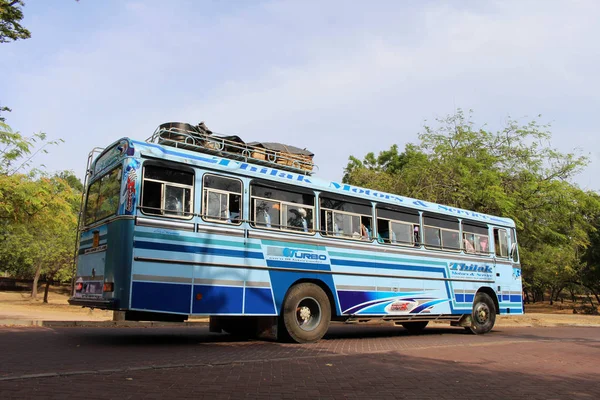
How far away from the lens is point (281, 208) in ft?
33.6

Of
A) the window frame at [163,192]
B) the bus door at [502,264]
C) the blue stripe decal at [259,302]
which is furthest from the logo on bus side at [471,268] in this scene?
the window frame at [163,192]

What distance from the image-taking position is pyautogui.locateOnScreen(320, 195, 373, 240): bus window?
36.0 feet

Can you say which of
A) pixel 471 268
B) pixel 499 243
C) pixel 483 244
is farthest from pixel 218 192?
pixel 499 243

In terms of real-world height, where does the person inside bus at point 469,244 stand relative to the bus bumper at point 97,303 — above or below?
above

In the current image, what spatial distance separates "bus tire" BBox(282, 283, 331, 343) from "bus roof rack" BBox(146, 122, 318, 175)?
2.71m

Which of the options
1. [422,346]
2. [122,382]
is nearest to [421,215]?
[422,346]

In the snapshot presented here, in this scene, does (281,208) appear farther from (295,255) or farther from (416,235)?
(416,235)

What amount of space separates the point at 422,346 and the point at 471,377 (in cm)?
363

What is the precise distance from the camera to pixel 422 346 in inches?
413

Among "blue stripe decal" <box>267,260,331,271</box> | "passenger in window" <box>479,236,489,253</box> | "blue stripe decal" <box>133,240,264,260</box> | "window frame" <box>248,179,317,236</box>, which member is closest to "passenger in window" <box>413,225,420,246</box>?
"passenger in window" <box>479,236,489,253</box>

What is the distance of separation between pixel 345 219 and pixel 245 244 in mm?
2752

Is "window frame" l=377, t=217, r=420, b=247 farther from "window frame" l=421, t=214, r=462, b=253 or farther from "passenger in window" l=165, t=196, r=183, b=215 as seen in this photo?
"passenger in window" l=165, t=196, r=183, b=215

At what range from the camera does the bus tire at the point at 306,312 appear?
32.6 ft

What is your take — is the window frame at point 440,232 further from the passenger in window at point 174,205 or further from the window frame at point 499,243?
the passenger in window at point 174,205
